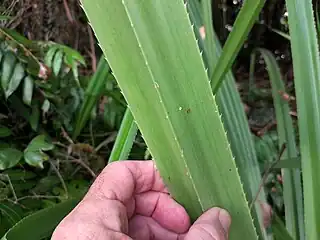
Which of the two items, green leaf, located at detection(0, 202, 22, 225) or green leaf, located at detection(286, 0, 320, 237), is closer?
green leaf, located at detection(286, 0, 320, 237)

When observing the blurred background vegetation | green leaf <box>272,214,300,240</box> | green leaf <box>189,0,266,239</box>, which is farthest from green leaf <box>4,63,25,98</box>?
green leaf <box>272,214,300,240</box>

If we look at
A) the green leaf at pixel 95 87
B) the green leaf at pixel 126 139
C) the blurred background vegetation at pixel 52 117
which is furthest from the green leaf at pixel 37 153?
the green leaf at pixel 126 139

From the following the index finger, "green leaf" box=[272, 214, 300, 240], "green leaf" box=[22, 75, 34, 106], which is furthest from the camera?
"green leaf" box=[22, 75, 34, 106]

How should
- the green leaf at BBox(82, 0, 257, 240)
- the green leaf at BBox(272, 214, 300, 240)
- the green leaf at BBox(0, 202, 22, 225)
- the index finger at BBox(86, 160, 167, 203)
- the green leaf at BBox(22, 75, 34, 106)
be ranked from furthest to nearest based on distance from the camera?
the green leaf at BBox(22, 75, 34, 106), the green leaf at BBox(0, 202, 22, 225), the green leaf at BBox(272, 214, 300, 240), the index finger at BBox(86, 160, 167, 203), the green leaf at BBox(82, 0, 257, 240)

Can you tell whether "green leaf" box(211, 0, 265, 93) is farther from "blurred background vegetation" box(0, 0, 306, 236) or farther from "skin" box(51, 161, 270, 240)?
"blurred background vegetation" box(0, 0, 306, 236)

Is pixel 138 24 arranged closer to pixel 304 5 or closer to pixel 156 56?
pixel 156 56

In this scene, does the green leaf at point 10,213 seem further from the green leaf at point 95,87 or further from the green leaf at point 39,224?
the green leaf at point 39,224

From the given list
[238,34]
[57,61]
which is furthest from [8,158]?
[238,34]
